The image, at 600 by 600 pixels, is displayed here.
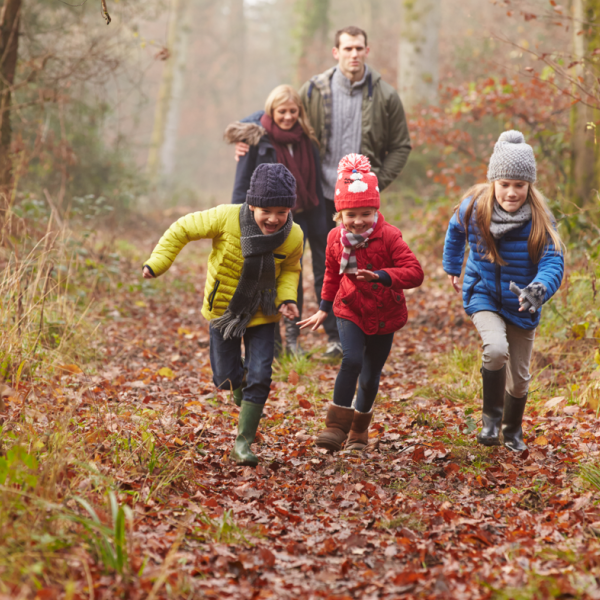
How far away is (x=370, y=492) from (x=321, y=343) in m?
3.65

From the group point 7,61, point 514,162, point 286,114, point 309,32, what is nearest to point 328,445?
point 514,162

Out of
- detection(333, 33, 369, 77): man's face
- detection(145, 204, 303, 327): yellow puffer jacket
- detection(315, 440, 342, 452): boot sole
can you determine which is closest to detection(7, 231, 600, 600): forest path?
detection(315, 440, 342, 452): boot sole

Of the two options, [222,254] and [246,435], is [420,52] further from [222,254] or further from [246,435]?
[246,435]

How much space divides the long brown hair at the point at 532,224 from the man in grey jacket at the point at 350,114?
201cm

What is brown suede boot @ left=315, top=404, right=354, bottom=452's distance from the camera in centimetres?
417

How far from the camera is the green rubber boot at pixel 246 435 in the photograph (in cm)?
406

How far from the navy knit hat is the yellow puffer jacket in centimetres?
25

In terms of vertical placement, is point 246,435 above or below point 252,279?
below

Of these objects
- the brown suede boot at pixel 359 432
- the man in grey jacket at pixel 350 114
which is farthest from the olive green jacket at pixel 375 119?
the brown suede boot at pixel 359 432

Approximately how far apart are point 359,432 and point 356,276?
1.19m

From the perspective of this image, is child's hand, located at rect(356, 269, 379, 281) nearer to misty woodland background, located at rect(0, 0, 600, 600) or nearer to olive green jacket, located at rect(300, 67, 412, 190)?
misty woodland background, located at rect(0, 0, 600, 600)

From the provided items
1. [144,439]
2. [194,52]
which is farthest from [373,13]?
[144,439]

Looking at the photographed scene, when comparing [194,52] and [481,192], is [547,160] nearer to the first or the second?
[481,192]

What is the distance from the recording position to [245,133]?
5.69m
